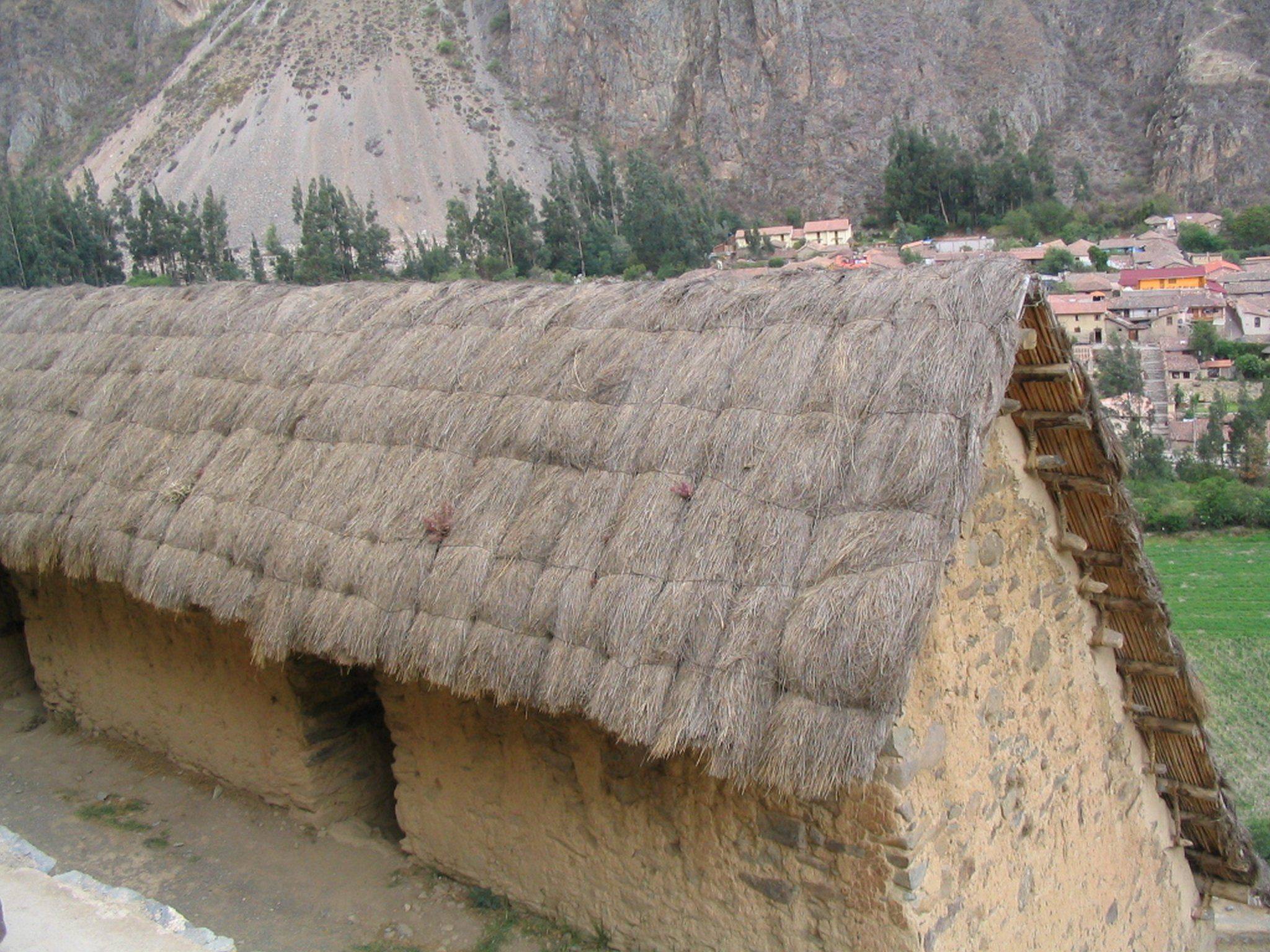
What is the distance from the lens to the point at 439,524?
449 centimetres

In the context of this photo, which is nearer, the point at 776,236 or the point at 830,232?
the point at 776,236

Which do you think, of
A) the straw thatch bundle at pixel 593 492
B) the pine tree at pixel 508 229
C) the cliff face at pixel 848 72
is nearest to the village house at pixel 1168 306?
the pine tree at pixel 508 229

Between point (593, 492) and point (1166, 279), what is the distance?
5009 cm

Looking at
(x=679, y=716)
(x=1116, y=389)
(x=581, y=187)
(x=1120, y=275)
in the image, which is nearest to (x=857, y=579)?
(x=679, y=716)

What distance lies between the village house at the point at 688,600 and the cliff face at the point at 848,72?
66014mm

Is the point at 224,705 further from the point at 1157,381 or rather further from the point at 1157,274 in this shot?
the point at 1157,274

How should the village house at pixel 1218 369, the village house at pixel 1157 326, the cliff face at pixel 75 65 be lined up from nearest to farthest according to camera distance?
the village house at pixel 1218 369 < the village house at pixel 1157 326 < the cliff face at pixel 75 65

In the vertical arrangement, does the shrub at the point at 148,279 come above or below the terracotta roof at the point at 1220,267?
above

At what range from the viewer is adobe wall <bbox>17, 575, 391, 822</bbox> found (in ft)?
19.2

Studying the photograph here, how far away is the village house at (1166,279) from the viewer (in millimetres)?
46281

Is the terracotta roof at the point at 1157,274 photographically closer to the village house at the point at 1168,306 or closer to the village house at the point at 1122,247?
the village house at the point at 1168,306

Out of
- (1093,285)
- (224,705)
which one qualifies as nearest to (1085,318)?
(1093,285)

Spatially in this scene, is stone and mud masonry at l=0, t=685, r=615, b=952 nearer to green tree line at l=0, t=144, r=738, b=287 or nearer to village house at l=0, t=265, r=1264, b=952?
village house at l=0, t=265, r=1264, b=952

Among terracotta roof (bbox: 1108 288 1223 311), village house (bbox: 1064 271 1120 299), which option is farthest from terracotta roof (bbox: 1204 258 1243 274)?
village house (bbox: 1064 271 1120 299)
